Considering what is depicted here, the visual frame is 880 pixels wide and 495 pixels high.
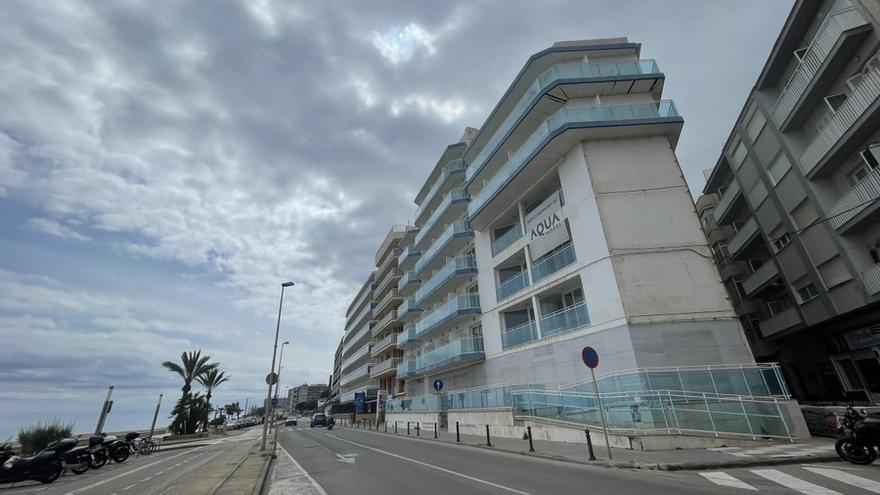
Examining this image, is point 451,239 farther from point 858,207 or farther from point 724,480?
point 724,480

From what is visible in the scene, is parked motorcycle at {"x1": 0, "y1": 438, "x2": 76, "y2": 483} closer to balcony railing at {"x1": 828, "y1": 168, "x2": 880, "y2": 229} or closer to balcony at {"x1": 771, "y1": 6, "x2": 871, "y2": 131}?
balcony railing at {"x1": 828, "y1": 168, "x2": 880, "y2": 229}

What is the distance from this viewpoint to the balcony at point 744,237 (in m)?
25.4

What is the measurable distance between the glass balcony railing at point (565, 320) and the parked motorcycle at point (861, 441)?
9.06 metres

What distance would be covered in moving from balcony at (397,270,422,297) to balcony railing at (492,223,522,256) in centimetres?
1619

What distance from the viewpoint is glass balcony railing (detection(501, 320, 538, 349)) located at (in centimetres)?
2056

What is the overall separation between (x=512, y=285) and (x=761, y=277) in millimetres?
18414

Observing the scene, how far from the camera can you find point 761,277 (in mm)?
26000

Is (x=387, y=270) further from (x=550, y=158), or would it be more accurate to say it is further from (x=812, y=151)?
(x=812, y=151)

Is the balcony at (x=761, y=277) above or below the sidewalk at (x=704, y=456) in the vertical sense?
above

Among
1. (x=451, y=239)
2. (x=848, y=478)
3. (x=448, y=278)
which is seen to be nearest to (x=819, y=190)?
(x=848, y=478)

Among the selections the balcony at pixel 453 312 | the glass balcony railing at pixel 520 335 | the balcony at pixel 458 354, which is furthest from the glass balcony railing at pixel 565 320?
the balcony at pixel 453 312

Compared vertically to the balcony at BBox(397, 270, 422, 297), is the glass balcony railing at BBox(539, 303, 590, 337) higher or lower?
lower

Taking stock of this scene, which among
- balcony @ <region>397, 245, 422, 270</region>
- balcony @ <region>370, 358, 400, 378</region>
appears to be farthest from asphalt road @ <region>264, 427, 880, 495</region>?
balcony @ <region>370, 358, 400, 378</region>

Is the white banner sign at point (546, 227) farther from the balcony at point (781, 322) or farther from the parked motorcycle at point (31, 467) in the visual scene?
the parked motorcycle at point (31, 467)
